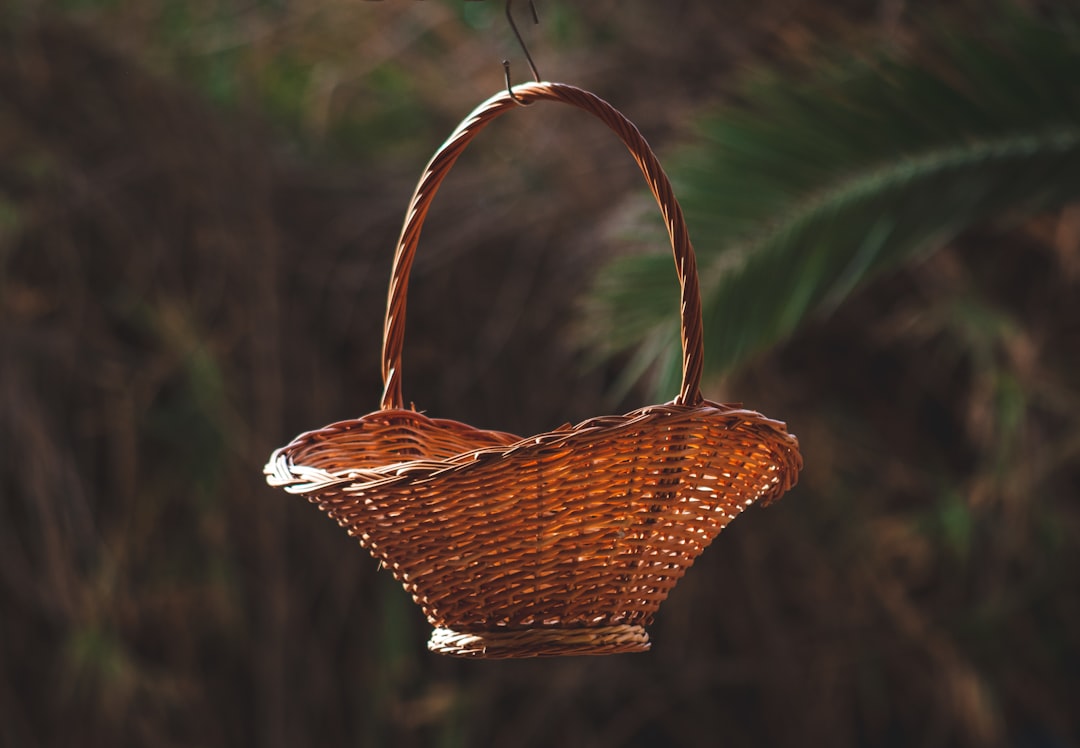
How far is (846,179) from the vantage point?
1095 millimetres

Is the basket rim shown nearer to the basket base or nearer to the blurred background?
the basket base

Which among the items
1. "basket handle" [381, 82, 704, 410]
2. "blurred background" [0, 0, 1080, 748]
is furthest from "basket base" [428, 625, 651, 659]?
"blurred background" [0, 0, 1080, 748]

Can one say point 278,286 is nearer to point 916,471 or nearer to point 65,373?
point 65,373

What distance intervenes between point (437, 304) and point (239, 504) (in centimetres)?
40

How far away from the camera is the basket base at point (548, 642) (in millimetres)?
527

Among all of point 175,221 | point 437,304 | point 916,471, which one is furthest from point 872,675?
point 175,221

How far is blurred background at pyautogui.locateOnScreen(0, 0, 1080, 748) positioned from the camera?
1.61 meters

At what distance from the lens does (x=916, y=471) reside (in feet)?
5.89

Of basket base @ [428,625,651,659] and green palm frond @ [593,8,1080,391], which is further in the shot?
green palm frond @ [593,8,1080,391]

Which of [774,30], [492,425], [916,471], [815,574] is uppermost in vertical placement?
[774,30]

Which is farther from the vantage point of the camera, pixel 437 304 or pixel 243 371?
pixel 437 304

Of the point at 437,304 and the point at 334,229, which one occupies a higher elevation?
the point at 334,229

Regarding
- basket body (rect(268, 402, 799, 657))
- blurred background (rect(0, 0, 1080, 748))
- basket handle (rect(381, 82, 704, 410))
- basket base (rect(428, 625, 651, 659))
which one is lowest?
blurred background (rect(0, 0, 1080, 748))

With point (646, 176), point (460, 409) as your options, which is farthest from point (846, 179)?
point (460, 409)
